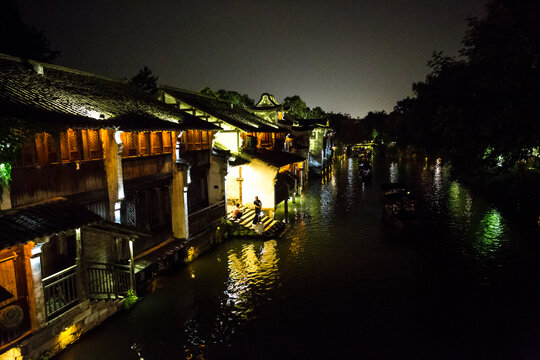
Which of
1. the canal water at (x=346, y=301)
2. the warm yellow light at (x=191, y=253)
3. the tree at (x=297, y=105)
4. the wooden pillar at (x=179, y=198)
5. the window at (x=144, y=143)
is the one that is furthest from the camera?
the tree at (x=297, y=105)

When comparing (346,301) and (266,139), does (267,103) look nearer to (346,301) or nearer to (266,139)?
(266,139)

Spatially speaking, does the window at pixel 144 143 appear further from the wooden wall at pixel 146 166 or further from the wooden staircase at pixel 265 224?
the wooden staircase at pixel 265 224

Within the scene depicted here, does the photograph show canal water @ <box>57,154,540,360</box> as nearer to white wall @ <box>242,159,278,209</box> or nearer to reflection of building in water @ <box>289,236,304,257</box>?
reflection of building in water @ <box>289,236,304,257</box>

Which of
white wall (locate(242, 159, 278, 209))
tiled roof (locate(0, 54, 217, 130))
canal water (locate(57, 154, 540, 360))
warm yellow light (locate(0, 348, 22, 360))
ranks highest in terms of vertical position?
tiled roof (locate(0, 54, 217, 130))

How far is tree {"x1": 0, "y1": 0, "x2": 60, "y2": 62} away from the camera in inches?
1085

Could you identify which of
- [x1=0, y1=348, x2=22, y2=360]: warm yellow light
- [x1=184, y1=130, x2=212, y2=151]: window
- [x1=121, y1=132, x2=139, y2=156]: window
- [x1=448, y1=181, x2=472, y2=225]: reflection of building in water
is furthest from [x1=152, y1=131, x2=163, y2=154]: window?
[x1=448, y1=181, x2=472, y2=225]: reflection of building in water

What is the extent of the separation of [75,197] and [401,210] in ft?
72.0

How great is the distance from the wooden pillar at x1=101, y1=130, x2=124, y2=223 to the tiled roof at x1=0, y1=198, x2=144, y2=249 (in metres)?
1.82

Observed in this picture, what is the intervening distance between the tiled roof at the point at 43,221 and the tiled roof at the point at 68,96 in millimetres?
2718

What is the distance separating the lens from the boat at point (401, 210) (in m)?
24.2

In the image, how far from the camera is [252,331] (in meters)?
12.4

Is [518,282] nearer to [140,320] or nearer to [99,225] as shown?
Result: [140,320]

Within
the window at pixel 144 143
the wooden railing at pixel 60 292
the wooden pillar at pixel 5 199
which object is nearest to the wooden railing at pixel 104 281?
the wooden railing at pixel 60 292

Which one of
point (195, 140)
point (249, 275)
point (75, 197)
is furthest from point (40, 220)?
point (195, 140)
